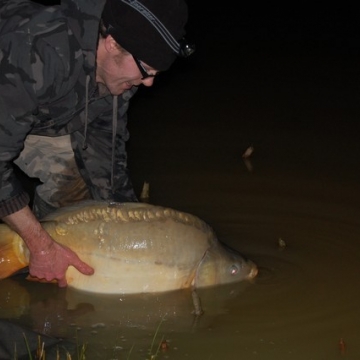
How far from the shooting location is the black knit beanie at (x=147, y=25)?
457cm

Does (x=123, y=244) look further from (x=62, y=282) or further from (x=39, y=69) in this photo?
(x=39, y=69)

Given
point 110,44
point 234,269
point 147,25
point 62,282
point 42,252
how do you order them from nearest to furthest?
1. point 147,25
2. point 110,44
3. point 42,252
4. point 62,282
5. point 234,269

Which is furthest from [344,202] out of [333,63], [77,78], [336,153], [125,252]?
[333,63]

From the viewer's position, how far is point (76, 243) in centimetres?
521

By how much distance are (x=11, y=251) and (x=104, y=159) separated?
105 centimetres

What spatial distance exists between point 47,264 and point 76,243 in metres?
0.22

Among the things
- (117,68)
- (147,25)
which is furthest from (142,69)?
(147,25)

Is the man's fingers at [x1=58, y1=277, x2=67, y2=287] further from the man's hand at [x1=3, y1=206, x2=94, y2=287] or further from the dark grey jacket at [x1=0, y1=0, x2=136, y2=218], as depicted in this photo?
the dark grey jacket at [x1=0, y1=0, x2=136, y2=218]

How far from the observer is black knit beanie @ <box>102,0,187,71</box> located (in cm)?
457

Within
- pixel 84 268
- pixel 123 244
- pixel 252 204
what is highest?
pixel 123 244

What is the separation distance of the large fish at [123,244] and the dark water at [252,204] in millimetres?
147

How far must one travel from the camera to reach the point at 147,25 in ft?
15.0

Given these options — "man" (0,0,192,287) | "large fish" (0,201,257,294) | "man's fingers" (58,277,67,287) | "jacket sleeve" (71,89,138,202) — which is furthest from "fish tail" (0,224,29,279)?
"jacket sleeve" (71,89,138,202)

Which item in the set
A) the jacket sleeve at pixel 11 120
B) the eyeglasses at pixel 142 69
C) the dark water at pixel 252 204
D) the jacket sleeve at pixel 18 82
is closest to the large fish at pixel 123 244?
the dark water at pixel 252 204
